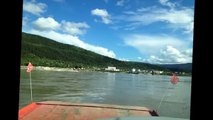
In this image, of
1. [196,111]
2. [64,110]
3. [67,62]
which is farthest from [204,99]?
[67,62]

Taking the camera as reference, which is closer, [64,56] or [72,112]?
[72,112]

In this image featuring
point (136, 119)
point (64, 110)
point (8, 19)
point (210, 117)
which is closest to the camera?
point (210, 117)

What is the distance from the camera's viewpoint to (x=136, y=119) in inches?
183

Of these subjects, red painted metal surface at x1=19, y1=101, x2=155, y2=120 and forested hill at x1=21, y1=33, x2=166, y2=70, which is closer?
red painted metal surface at x1=19, y1=101, x2=155, y2=120

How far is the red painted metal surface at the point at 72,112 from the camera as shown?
877 centimetres

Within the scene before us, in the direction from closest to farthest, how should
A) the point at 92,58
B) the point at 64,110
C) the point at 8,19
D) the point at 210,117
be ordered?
the point at 210,117
the point at 8,19
the point at 64,110
the point at 92,58

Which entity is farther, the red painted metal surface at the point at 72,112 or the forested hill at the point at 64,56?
the forested hill at the point at 64,56

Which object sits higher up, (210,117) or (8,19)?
(8,19)

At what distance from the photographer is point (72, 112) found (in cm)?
970

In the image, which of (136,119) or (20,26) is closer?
(20,26)

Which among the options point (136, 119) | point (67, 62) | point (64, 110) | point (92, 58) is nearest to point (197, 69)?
point (136, 119)

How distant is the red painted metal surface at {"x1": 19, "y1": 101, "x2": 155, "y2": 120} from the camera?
8773 mm

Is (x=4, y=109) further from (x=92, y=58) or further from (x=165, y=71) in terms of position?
(x=92, y=58)

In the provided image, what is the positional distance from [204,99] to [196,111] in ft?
0.20
